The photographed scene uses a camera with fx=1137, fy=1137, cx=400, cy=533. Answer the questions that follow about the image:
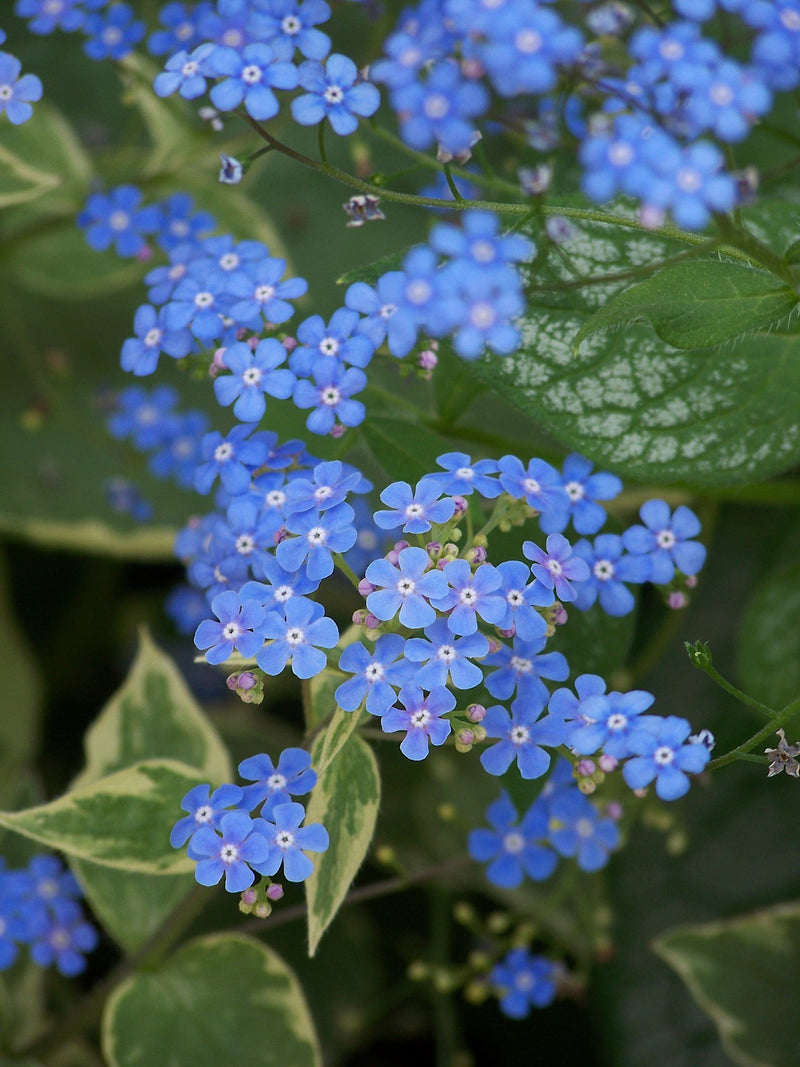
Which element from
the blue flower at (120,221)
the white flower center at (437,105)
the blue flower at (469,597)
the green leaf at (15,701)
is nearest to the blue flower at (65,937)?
the green leaf at (15,701)

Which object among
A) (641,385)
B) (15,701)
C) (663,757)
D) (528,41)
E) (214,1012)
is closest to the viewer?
(528,41)

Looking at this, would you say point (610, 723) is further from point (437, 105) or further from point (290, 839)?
point (437, 105)

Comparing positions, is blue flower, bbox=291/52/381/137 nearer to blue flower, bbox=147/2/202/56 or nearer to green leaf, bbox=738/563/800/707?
blue flower, bbox=147/2/202/56

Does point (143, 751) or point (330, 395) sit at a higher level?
point (330, 395)

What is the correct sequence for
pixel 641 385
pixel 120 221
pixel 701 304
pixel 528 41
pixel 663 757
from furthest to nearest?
1. pixel 120 221
2. pixel 641 385
3. pixel 701 304
4. pixel 663 757
5. pixel 528 41

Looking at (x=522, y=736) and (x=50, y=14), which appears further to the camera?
(x=50, y=14)

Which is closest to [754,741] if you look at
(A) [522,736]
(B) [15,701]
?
(A) [522,736]
